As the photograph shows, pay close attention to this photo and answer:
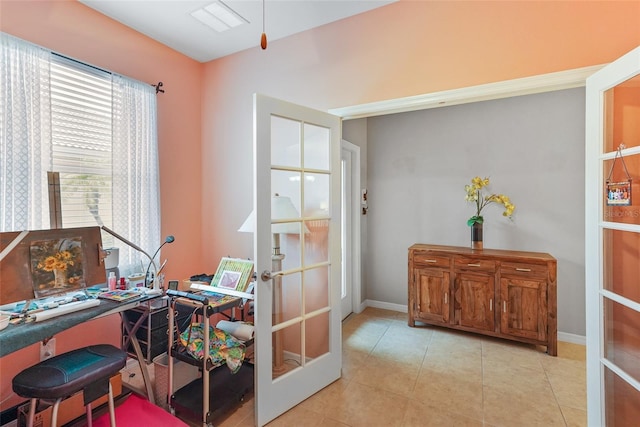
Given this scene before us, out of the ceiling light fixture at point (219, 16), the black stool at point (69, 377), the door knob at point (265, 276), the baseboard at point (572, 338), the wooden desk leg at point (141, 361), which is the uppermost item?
the ceiling light fixture at point (219, 16)

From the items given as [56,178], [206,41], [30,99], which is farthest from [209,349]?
[206,41]

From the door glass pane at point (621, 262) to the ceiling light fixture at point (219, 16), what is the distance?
110 inches

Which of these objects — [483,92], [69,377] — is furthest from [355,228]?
[69,377]

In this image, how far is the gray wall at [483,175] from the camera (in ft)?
9.80

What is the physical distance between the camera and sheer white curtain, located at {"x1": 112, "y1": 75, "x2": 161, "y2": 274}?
7.71 feet

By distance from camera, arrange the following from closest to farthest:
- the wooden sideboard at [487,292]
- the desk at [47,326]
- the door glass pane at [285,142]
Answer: the desk at [47,326], the door glass pane at [285,142], the wooden sideboard at [487,292]

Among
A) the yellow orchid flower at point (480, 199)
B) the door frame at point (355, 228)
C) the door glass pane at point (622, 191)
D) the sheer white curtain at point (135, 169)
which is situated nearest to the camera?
the door glass pane at point (622, 191)

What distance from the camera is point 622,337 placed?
1533mm

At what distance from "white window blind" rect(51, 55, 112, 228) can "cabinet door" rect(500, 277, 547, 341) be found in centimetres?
361

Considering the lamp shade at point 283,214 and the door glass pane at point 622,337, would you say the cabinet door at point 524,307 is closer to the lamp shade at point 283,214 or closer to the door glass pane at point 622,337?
the door glass pane at point 622,337

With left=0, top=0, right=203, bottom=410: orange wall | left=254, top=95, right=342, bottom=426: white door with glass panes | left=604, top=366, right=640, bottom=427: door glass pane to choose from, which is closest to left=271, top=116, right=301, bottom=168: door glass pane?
left=254, top=95, right=342, bottom=426: white door with glass panes

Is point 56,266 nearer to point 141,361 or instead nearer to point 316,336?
point 141,361

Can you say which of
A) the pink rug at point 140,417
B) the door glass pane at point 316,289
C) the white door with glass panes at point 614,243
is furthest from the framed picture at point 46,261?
the white door with glass panes at point 614,243

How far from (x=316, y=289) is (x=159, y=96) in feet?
7.19
